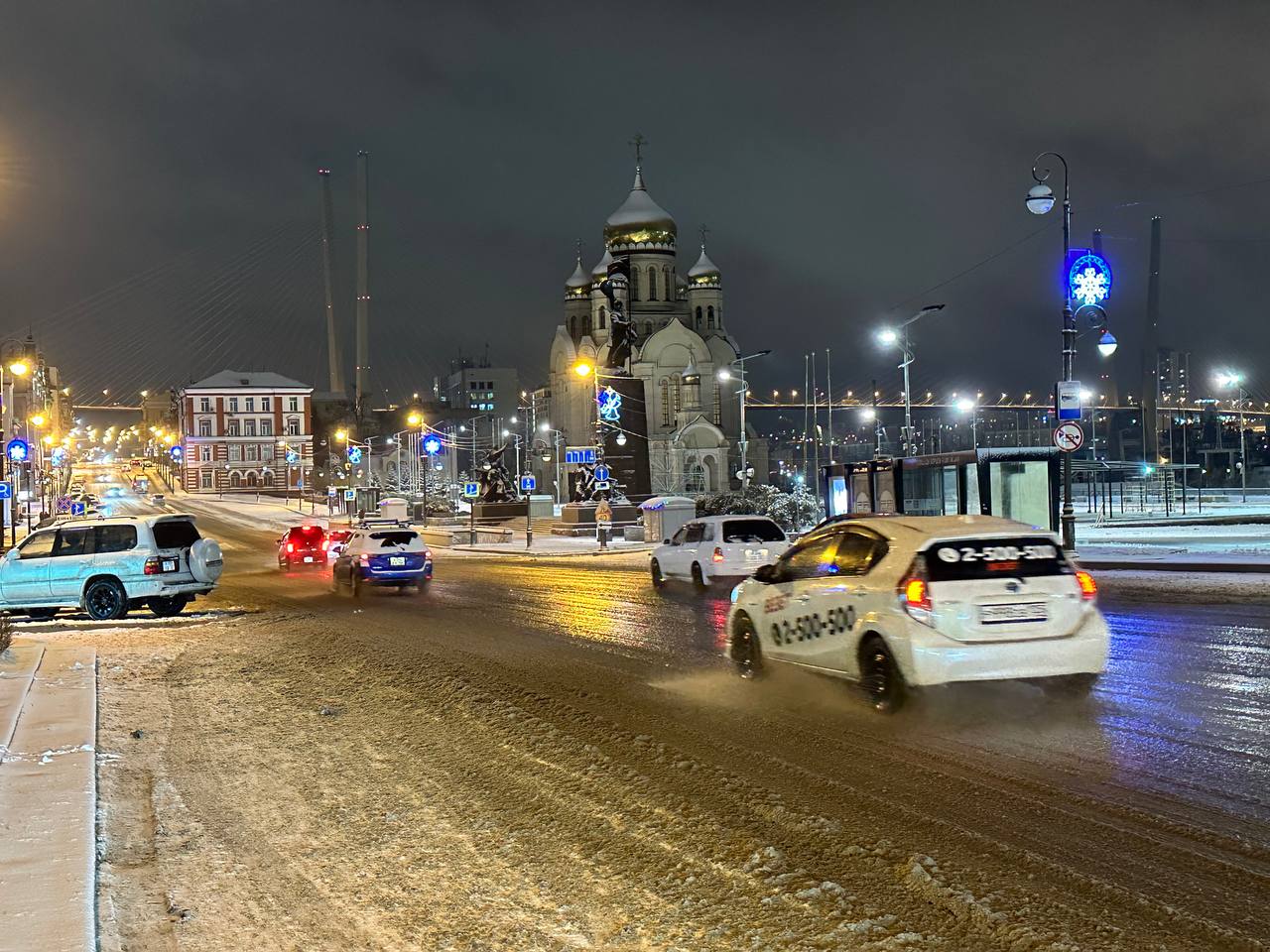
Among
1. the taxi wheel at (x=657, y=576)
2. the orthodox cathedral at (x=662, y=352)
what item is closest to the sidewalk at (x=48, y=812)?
the taxi wheel at (x=657, y=576)

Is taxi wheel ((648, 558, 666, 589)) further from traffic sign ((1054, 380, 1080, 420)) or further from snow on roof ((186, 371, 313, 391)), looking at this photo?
snow on roof ((186, 371, 313, 391))

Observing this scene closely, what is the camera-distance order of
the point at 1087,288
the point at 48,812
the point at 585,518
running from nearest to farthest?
the point at 48,812 < the point at 1087,288 < the point at 585,518

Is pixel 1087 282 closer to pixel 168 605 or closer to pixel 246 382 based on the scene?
pixel 168 605

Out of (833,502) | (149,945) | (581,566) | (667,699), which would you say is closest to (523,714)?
(667,699)

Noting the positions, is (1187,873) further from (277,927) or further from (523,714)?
(523,714)

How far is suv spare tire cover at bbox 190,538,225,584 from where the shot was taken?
20.1 m

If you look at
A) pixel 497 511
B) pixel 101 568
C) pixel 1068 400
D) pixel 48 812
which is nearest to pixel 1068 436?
pixel 1068 400

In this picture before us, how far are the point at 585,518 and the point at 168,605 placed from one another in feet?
112

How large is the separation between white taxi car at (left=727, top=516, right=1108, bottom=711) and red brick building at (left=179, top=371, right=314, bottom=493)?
131 meters

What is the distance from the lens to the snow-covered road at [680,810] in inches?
198

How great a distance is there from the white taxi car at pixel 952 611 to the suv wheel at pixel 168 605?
14388mm

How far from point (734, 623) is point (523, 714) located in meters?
2.85

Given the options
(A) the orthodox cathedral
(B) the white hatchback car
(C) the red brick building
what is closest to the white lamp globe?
(B) the white hatchback car

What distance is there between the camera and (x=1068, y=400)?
2623 centimetres
